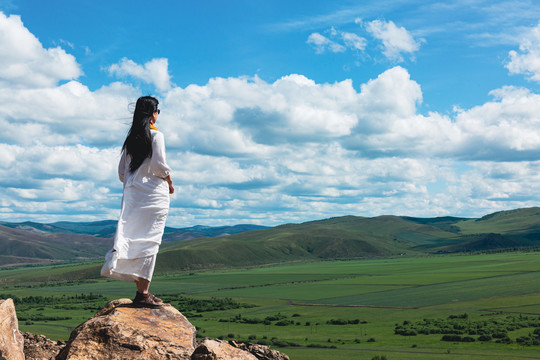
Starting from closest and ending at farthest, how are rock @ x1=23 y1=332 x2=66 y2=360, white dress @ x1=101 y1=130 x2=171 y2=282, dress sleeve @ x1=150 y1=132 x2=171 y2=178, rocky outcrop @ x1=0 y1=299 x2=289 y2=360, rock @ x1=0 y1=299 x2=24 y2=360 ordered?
1. rocky outcrop @ x1=0 y1=299 x2=289 y2=360
2. rock @ x1=0 y1=299 x2=24 y2=360
3. white dress @ x1=101 y1=130 x2=171 y2=282
4. dress sleeve @ x1=150 y1=132 x2=171 y2=178
5. rock @ x1=23 y1=332 x2=66 y2=360

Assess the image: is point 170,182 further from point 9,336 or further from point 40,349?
point 40,349

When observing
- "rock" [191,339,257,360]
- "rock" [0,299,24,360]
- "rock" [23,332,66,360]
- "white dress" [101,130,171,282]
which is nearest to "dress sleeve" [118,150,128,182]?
"white dress" [101,130,171,282]

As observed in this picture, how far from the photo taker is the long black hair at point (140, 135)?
33.3 feet

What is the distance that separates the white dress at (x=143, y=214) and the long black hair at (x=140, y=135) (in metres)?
0.11

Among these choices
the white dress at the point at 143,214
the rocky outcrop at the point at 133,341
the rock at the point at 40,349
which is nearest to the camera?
the rocky outcrop at the point at 133,341

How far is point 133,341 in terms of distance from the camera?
9297mm

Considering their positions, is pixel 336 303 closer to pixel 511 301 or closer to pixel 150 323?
pixel 511 301

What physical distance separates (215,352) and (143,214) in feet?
9.84

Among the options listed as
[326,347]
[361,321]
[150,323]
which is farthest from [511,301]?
[150,323]

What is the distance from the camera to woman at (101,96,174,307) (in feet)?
32.8

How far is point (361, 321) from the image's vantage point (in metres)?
76.2

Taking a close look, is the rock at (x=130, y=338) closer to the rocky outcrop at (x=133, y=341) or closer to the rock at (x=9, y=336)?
the rocky outcrop at (x=133, y=341)

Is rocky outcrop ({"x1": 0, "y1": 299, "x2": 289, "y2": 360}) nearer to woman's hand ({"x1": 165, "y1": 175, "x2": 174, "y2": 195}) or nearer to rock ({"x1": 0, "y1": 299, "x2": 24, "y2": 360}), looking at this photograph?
rock ({"x1": 0, "y1": 299, "x2": 24, "y2": 360})

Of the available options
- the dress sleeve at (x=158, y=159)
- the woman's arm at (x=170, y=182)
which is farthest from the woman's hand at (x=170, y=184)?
the dress sleeve at (x=158, y=159)
